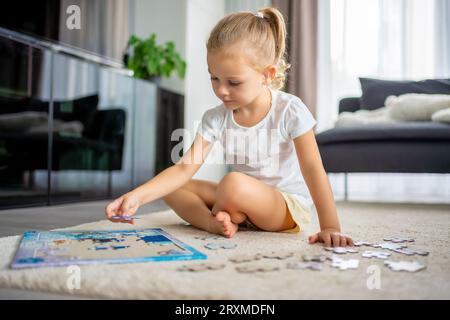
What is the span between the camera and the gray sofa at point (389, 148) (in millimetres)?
2553

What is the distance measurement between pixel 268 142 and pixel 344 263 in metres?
0.60

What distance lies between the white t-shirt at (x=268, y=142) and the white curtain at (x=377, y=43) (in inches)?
128

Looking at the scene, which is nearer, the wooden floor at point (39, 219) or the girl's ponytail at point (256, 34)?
the girl's ponytail at point (256, 34)

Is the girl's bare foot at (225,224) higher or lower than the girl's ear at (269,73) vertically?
lower

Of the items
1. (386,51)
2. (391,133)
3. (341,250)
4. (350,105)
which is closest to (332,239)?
(341,250)

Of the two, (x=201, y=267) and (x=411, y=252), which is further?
(x=411, y=252)

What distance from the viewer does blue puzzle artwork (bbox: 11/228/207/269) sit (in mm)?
915

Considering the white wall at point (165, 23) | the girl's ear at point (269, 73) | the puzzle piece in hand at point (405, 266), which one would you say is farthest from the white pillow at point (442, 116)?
the white wall at point (165, 23)

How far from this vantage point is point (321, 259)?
950 millimetres

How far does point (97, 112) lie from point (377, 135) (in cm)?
176

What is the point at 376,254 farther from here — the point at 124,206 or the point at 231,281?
the point at 124,206

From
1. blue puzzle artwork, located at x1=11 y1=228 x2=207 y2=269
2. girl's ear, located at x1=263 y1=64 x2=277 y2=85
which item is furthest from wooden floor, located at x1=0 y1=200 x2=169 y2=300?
girl's ear, located at x1=263 y1=64 x2=277 y2=85

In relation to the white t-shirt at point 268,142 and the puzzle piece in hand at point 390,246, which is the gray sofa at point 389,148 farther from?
the puzzle piece in hand at point 390,246

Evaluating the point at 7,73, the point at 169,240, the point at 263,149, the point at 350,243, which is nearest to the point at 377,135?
the point at 263,149
